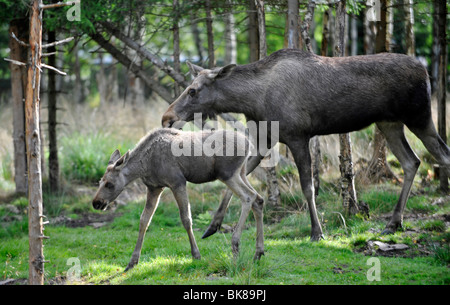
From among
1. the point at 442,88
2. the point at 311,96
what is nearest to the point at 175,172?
the point at 311,96

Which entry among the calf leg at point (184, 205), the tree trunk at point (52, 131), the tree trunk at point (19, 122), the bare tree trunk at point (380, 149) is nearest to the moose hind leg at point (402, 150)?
the bare tree trunk at point (380, 149)

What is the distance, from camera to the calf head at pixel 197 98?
8523 millimetres

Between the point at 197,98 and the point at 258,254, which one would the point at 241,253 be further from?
the point at 197,98

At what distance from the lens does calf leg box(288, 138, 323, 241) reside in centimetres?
838

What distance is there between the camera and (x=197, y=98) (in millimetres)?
8547

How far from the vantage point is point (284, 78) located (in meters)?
8.50

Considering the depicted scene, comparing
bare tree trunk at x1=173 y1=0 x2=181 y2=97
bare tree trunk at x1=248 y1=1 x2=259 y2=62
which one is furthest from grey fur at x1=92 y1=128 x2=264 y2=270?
bare tree trunk at x1=248 y1=1 x2=259 y2=62

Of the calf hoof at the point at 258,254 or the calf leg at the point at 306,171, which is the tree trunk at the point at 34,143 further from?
the calf leg at the point at 306,171

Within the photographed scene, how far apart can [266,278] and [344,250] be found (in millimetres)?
1795

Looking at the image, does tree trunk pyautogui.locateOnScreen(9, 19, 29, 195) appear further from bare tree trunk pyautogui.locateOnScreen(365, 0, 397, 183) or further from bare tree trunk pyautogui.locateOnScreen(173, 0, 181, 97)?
bare tree trunk pyautogui.locateOnScreen(365, 0, 397, 183)

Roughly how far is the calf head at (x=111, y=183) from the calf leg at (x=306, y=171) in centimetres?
269

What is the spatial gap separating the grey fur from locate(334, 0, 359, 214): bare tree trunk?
2.62 metres
